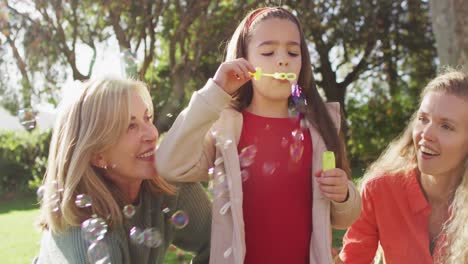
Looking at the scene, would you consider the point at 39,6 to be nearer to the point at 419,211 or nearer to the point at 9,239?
the point at 9,239

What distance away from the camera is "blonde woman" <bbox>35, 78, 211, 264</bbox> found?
1975 mm

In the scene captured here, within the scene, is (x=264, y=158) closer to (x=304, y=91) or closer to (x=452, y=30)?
(x=304, y=91)

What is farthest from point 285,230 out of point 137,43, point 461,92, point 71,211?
point 137,43

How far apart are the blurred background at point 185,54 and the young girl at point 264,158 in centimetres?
474

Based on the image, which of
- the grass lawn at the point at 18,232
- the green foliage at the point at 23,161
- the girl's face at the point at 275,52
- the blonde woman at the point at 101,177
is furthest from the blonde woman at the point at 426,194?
the green foliage at the point at 23,161

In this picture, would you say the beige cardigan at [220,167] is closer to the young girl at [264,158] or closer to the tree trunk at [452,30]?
the young girl at [264,158]

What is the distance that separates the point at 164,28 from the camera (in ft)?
33.4

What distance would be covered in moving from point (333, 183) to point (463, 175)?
0.79 m

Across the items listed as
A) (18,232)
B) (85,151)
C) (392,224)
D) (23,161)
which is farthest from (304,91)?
(23,161)

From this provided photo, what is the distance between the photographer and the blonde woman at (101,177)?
1.97m

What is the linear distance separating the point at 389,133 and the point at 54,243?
8.79 m

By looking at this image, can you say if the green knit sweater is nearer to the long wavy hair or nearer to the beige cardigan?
the beige cardigan

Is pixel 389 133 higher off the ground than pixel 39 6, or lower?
lower

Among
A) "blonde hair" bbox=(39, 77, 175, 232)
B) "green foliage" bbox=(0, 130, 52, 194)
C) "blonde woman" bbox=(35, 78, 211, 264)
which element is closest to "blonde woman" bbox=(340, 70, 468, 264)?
"blonde woman" bbox=(35, 78, 211, 264)
